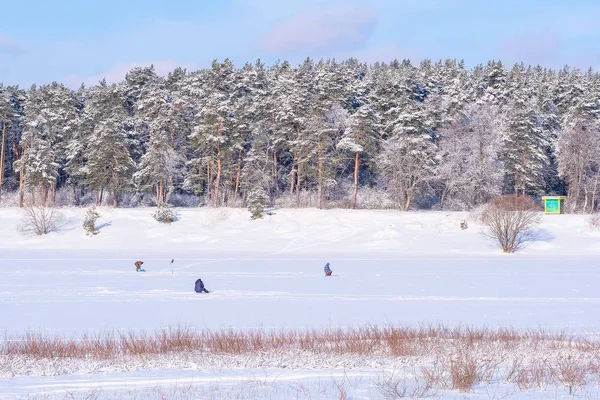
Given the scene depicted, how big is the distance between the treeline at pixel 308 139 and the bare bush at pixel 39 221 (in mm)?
7240

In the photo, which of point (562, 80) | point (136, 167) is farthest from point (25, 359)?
point (562, 80)

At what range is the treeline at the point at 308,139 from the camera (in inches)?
2324

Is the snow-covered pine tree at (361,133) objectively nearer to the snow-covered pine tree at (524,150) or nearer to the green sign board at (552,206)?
the snow-covered pine tree at (524,150)

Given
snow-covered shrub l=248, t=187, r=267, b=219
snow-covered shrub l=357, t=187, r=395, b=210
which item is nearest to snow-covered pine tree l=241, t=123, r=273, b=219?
snow-covered shrub l=248, t=187, r=267, b=219

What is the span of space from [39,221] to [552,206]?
1719 inches

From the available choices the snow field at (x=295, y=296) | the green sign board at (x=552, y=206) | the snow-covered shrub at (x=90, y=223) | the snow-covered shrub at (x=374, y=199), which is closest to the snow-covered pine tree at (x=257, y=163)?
the snow field at (x=295, y=296)

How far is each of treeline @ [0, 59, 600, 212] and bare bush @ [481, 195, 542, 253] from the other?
11269 mm

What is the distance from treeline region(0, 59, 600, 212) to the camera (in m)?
59.0

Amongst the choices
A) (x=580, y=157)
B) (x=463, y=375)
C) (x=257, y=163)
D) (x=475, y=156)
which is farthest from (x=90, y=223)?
(x=580, y=157)

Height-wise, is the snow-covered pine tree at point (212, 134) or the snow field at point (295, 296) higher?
the snow-covered pine tree at point (212, 134)

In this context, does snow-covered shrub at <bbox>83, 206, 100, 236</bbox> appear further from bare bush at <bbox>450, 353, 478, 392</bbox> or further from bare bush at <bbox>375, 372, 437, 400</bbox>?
bare bush at <bbox>450, 353, 478, 392</bbox>

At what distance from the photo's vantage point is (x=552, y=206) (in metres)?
55.3

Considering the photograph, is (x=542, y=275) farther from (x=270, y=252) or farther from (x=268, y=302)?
(x=270, y=252)

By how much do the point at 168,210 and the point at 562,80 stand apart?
4903 centimetres
